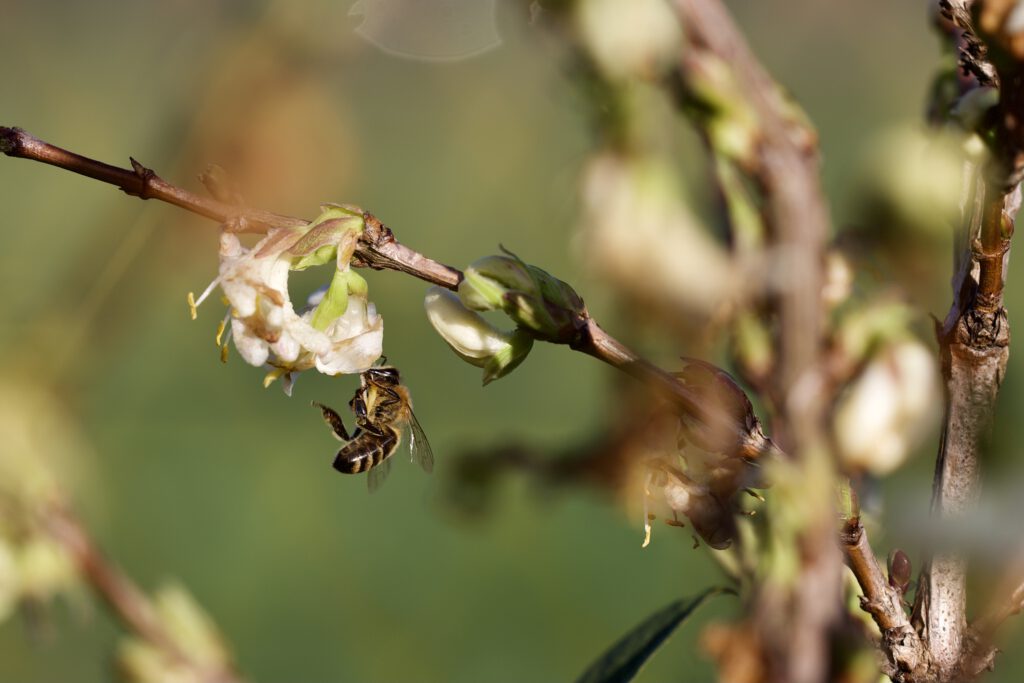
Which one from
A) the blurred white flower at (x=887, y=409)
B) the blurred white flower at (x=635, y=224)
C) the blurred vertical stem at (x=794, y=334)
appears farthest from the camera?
the blurred white flower at (x=635, y=224)

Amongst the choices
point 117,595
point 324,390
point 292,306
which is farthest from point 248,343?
point 324,390

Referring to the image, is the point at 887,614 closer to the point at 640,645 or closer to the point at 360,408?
the point at 640,645

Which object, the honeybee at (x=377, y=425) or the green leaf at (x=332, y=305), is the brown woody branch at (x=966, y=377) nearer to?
the green leaf at (x=332, y=305)

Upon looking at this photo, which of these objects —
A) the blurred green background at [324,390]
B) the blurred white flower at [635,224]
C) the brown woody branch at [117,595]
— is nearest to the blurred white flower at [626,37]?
the blurred green background at [324,390]

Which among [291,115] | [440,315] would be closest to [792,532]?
[440,315]

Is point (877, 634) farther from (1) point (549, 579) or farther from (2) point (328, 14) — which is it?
(1) point (549, 579)

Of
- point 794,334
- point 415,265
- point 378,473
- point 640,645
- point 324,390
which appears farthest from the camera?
point 324,390

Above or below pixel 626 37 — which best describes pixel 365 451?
below
